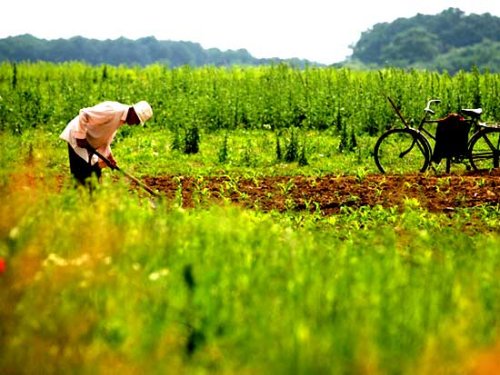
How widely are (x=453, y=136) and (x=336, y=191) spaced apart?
2.94 metres

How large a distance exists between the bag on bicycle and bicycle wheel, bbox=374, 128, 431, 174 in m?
0.25

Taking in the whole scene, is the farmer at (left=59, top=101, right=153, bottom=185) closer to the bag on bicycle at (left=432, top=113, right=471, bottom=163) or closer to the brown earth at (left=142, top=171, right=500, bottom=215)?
the brown earth at (left=142, top=171, right=500, bottom=215)

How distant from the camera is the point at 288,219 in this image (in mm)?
9008

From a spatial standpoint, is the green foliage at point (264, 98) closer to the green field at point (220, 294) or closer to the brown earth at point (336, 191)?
the brown earth at point (336, 191)

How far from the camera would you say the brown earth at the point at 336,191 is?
32.4 ft

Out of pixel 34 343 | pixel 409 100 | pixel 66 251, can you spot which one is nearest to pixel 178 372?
pixel 34 343

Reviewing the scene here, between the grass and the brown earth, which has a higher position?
the grass

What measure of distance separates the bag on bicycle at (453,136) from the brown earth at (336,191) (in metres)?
0.68

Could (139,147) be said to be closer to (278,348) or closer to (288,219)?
(288,219)

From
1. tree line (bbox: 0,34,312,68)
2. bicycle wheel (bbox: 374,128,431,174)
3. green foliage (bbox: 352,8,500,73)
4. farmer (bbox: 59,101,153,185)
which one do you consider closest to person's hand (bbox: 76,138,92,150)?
farmer (bbox: 59,101,153,185)

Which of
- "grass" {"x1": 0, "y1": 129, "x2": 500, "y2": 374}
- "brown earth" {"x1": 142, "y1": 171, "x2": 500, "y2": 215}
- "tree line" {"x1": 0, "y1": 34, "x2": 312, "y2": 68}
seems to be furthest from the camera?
"tree line" {"x1": 0, "y1": 34, "x2": 312, "y2": 68}

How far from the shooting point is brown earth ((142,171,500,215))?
32.4 feet

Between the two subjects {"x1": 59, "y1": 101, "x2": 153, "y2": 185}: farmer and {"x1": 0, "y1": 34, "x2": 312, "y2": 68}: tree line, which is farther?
{"x1": 0, "y1": 34, "x2": 312, "y2": 68}: tree line

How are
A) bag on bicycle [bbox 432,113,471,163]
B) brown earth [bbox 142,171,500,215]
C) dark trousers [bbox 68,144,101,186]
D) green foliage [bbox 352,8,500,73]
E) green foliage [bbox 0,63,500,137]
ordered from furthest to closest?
green foliage [bbox 352,8,500,73] < green foliage [bbox 0,63,500,137] < bag on bicycle [bbox 432,113,471,163] < brown earth [bbox 142,171,500,215] < dark trousers [bbox 68,144,101,186]
